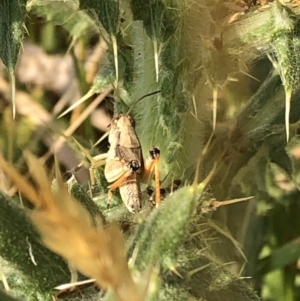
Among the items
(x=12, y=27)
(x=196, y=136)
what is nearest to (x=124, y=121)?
(x=196, y=136)

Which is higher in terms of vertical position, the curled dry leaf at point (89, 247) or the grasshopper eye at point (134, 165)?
the curled dry leaf at point (89, 247)

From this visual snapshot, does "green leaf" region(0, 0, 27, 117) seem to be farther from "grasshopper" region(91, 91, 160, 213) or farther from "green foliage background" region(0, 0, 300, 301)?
"grasshopper" region(91, 91, 160, 213)

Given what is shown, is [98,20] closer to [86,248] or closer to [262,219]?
[86,248]

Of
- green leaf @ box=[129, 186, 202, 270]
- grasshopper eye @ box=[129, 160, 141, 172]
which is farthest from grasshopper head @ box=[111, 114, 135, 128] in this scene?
green leaf @ box=[129, 186, 202, 270]

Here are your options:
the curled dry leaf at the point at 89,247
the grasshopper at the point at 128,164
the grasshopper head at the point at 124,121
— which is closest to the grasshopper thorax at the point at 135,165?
the grasshopper at the point at 128,164

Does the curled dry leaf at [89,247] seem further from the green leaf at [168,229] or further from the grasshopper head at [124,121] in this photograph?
the grasshopper head at [124,121]
